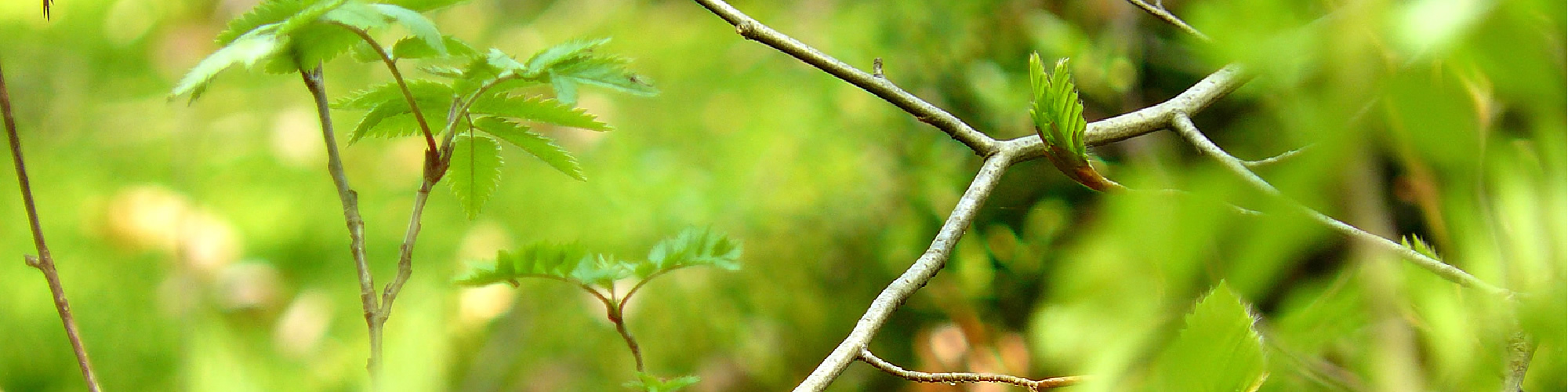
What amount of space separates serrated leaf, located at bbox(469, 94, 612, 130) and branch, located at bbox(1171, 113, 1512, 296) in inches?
9.3

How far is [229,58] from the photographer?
30 centimetres

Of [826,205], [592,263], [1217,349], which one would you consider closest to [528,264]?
[592,263]

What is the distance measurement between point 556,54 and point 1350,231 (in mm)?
279

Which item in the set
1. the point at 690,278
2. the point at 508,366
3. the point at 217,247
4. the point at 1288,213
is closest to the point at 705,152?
the point at 690,278

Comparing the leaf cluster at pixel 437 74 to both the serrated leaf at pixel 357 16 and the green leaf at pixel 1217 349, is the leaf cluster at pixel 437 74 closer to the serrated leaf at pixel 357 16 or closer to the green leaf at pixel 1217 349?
the serrated leaf at pixel 357 16

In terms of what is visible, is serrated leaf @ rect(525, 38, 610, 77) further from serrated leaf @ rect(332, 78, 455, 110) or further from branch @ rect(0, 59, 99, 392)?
branch @ rect(0, 59, 99, 392)

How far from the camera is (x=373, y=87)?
1.36ft

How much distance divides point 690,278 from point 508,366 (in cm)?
32

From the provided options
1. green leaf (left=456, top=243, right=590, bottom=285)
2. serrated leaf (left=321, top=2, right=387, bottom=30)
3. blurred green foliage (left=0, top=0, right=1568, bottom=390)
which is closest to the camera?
blurred green foliage (left=0, top=0, right=1568, bottom=390)

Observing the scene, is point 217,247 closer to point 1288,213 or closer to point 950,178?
point 950,178

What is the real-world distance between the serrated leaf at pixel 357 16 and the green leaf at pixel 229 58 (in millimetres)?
20

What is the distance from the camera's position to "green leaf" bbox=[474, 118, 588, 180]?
1.40 ft

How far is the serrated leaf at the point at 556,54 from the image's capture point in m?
0.37

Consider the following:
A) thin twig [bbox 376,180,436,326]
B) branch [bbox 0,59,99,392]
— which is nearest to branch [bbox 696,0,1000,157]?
thin twig [bbox 376,180,436,326]
